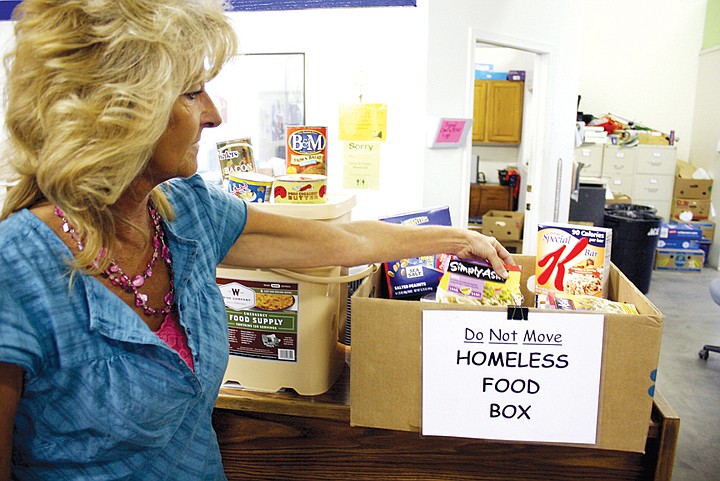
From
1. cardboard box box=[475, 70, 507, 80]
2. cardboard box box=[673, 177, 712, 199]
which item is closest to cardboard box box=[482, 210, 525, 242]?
cardboard box box=[475, 70, 507, 80]

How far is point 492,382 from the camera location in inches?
44.2

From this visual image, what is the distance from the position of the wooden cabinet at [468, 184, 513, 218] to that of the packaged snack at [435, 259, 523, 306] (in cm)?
674

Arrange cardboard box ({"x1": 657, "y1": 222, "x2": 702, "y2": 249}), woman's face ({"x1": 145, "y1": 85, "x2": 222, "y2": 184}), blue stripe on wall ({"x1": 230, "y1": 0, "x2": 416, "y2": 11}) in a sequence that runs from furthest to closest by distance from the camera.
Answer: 1. cardboard box ({"x1": 657, "y1": 222, "x2": 702, "y2": 249})
2. blue stripe on wall ({"x1": 230, "y1": 0, "x2": 416, "y2": 11})
3. woman's face ({"x1": 145, "y1": 85, "x2": 222, "y2": 184})

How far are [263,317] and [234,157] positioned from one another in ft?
1.45

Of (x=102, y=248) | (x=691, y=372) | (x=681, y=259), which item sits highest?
(x=102, y=248)

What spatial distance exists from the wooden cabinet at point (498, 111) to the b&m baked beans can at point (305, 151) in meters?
6.53

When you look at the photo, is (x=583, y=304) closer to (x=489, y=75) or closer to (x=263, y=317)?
(x=263, y=317)

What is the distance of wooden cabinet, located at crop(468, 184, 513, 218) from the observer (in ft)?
25.7

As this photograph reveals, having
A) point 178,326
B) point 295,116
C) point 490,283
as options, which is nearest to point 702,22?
point 295,116

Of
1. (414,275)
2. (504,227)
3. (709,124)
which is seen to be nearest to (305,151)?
(414,275)

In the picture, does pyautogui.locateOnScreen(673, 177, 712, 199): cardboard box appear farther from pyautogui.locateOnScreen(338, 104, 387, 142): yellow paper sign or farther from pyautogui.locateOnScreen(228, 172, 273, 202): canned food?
pyautogui.locateOnScreen(228, 172, 273, 202): canned food

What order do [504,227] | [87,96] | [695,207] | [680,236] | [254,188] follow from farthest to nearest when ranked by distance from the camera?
[695,207], [680,236], [504,227], [254,188], [87,96]

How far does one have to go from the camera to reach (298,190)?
135 cm

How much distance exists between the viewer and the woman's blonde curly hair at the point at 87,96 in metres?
0.83
